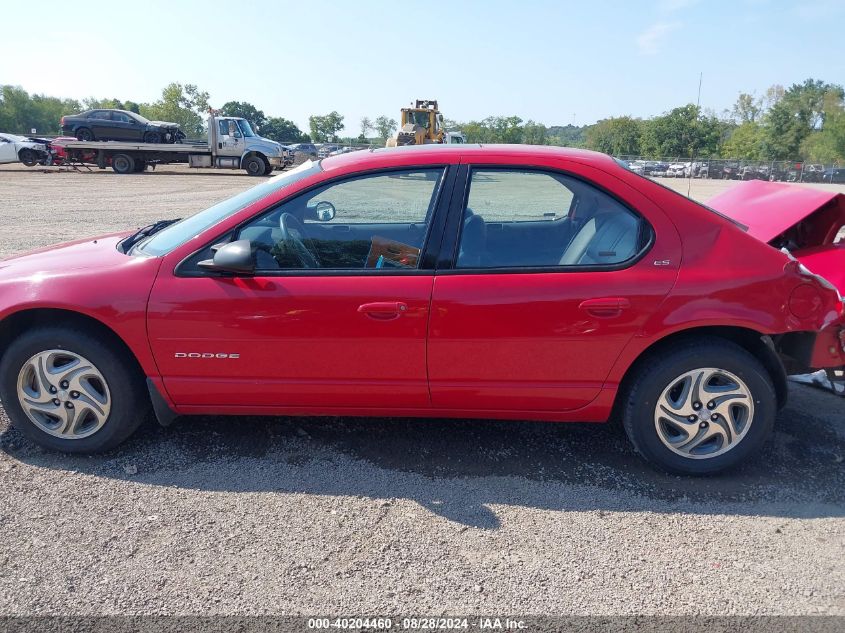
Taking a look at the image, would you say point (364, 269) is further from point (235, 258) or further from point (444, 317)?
point (235, 258)

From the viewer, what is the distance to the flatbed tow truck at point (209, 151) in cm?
2791

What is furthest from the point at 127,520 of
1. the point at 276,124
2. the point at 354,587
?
the point at 276,124

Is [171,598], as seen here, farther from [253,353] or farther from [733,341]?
[733,341]

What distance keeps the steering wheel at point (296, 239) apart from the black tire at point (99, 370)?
1066 millimetres

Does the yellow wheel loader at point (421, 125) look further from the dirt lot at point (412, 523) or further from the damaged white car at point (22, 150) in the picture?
the dirt lot at point (412, 523)

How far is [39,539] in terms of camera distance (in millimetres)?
2668

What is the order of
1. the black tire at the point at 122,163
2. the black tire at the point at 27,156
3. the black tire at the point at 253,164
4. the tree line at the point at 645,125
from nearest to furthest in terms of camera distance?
the black tire at the point at 253,164, the black tire at the point at 122,163, the black tire at the point at 27,156, the tree line at the point at 645,125

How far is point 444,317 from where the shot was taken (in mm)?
3000

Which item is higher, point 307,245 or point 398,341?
point 307,245

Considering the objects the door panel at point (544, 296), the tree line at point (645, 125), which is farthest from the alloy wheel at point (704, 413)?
the tree line at point (645, 125)

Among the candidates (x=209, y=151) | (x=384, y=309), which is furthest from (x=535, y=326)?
(x=209, y=151)

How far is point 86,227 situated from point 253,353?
9721mm

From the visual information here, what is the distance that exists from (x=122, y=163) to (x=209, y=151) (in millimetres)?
4197

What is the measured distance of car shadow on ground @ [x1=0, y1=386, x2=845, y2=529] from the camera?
302cm
